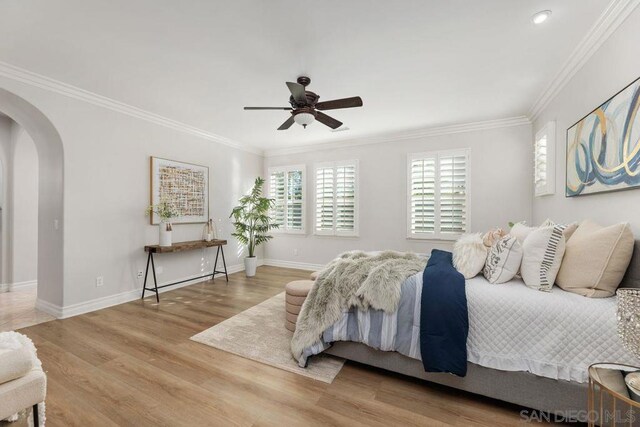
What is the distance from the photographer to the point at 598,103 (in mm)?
2299

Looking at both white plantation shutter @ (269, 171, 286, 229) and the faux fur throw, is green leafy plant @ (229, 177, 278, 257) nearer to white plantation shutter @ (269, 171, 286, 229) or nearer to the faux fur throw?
white plantation shutter @ (269, 171, 286, 229)

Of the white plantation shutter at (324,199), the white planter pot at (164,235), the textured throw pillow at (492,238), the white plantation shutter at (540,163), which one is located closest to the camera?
the textured throw pillow at (492,238)

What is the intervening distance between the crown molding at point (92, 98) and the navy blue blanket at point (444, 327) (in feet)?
14.3

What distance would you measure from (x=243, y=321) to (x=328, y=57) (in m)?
2.91

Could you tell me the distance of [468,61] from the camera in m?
2.67

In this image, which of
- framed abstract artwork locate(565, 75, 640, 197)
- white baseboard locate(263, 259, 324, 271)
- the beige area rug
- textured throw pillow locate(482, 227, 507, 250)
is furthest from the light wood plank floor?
white baseboard locate(263, 259, 324, 271)

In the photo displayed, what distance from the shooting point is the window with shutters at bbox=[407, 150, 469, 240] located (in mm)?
4488

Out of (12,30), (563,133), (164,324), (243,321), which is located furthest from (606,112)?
(12,30)

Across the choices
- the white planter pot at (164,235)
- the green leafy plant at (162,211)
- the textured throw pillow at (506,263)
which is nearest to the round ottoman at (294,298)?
the textured throw pillow at (506,263)

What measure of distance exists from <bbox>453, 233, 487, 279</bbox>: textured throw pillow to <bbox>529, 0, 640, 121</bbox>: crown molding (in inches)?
73.8

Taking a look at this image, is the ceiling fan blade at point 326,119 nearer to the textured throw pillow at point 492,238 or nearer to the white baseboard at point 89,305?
the textured throw pillow at point 492,238

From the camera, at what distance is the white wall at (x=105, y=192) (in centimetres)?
323

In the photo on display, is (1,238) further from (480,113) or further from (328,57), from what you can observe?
(480,113)

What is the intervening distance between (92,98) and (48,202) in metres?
1.40
